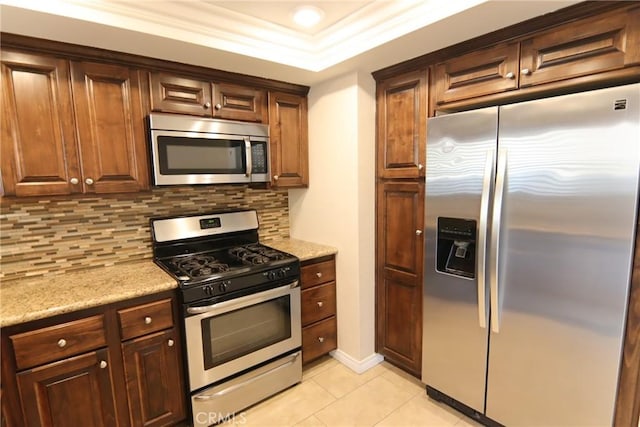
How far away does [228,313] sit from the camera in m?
1.96

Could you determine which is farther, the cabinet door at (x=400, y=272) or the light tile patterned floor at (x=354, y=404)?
the cabinet door at (x=400, y=272)

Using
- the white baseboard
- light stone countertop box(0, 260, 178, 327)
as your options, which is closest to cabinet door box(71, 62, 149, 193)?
light stone countertop box(0, 260, 178, 327)

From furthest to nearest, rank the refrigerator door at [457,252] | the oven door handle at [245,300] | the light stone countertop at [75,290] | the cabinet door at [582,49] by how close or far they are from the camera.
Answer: the oven door handle at [245,300] → the refrigerator door at [457,252] → the light stone countertop at [75,290] → the cabinet door at [582,49]

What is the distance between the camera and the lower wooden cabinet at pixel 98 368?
1435mm

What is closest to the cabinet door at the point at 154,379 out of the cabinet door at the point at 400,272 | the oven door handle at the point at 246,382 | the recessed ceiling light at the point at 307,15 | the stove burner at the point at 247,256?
the oven door handle at the point at 246,382

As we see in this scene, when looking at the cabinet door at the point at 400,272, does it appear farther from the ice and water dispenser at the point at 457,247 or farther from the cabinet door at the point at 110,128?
the cabinet door at the point at 110,128

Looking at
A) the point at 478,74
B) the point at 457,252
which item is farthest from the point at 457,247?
the point at 478,74

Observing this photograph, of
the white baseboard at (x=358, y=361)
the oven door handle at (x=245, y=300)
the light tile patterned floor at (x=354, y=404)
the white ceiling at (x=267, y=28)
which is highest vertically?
the white ceiling at (x=267, y=28)

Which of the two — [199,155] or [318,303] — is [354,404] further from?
[199,155]

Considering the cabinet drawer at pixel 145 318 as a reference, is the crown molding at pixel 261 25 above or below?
above

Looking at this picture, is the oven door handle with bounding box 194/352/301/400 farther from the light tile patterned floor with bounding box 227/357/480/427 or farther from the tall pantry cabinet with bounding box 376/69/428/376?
the tall pantry cabinet with bounding box 376/69/428/376

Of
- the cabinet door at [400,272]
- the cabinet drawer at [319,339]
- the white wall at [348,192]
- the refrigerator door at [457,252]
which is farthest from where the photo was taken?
the cabinet drawer at [319,339]

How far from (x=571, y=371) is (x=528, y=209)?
0.77 meters

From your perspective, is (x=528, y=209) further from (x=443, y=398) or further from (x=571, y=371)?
(x=443, y=398)
